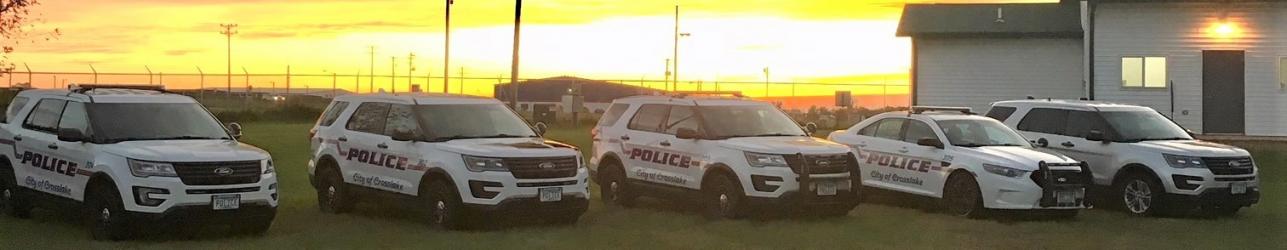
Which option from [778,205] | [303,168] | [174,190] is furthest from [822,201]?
[303,168]

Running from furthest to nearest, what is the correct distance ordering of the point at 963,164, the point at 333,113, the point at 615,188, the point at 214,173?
1. the point at 615,188
2. the point at 333,113
3. the point at 963,164
4. the point at 214,173

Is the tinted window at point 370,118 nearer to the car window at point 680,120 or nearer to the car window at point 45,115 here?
the car window at point 45,115

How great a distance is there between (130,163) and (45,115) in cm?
233

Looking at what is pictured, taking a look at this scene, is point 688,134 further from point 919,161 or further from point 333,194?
point 333,194

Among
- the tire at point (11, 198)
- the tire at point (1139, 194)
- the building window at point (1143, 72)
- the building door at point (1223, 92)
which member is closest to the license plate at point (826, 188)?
the tire at point (1139, 194)

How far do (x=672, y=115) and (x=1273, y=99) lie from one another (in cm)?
2069

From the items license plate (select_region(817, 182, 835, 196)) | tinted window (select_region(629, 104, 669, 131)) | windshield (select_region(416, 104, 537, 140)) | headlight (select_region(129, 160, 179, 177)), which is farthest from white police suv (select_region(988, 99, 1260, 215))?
headlight (select_region(129, 160, 179, 177))

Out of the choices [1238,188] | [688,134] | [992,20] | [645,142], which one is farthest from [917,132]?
[992,20]

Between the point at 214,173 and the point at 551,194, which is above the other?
the point at 214,173

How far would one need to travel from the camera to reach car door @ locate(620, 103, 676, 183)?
15875 mm

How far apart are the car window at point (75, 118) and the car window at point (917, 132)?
31.3 ft

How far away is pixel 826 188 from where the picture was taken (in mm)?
14539

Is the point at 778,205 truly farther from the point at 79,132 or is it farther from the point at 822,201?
the point at 79,132

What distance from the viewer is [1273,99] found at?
101ft
